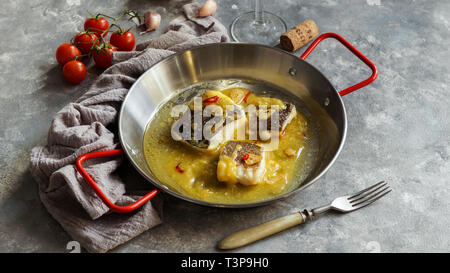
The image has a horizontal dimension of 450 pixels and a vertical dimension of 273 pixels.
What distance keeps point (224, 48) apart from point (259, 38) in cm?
37

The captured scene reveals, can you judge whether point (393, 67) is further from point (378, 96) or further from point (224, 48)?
point (224, 48)

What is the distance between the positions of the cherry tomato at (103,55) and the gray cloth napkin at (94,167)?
0.26 ft

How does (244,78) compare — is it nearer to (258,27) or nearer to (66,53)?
(258,27)

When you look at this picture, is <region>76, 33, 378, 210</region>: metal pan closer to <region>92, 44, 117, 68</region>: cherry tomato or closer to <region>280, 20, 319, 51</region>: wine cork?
<region>280, 20, 319, 51</region>: wine cork

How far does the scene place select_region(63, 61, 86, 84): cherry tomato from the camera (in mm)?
2328

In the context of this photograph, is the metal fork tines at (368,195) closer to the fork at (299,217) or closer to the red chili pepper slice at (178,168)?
the fork at (299,217)

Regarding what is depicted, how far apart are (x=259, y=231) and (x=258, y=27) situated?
1.39 m

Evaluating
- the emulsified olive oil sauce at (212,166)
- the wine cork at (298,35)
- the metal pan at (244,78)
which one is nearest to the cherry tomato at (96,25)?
the metal pan at (244,78)

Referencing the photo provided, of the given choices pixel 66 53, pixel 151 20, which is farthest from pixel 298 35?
pixel 66 53

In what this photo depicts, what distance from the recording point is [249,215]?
1.82 metres

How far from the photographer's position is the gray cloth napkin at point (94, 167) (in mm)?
1738

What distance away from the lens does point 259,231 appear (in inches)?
67.5
